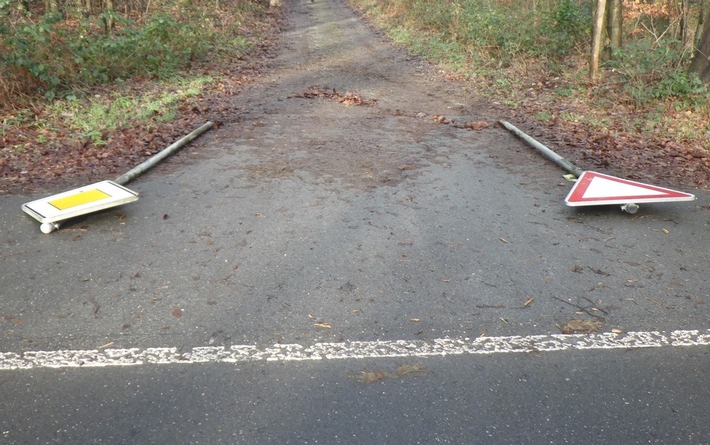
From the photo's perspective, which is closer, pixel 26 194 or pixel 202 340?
pixel 202 340

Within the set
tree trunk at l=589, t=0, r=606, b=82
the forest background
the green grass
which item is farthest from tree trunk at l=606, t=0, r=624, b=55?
the green grass

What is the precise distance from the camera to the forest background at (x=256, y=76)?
7.03 metres

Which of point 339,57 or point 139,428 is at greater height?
point 339,57

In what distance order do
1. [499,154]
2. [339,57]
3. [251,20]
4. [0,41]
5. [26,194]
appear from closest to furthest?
[26,194], [499,154], [0,41], [339,57], [251,20]

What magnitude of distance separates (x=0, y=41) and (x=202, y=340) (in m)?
8.07

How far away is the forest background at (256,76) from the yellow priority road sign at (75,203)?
109cm

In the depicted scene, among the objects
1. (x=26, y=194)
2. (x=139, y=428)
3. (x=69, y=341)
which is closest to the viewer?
(x=139, y=428)

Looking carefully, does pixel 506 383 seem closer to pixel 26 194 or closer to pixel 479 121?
pixel 26 194

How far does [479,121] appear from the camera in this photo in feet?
28.9

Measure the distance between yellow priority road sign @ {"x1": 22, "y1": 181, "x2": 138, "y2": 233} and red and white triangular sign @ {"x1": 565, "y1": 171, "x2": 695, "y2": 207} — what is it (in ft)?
14.0

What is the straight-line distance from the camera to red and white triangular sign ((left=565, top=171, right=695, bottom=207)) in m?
4.97

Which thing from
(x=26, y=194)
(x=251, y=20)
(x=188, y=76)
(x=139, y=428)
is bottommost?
(x=139, y=428)

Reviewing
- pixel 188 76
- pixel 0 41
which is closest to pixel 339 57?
pixel 188 76

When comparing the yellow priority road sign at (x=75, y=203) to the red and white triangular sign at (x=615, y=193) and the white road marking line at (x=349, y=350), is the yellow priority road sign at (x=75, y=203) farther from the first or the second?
the red and white triangular sign at (x=615, y=193)
